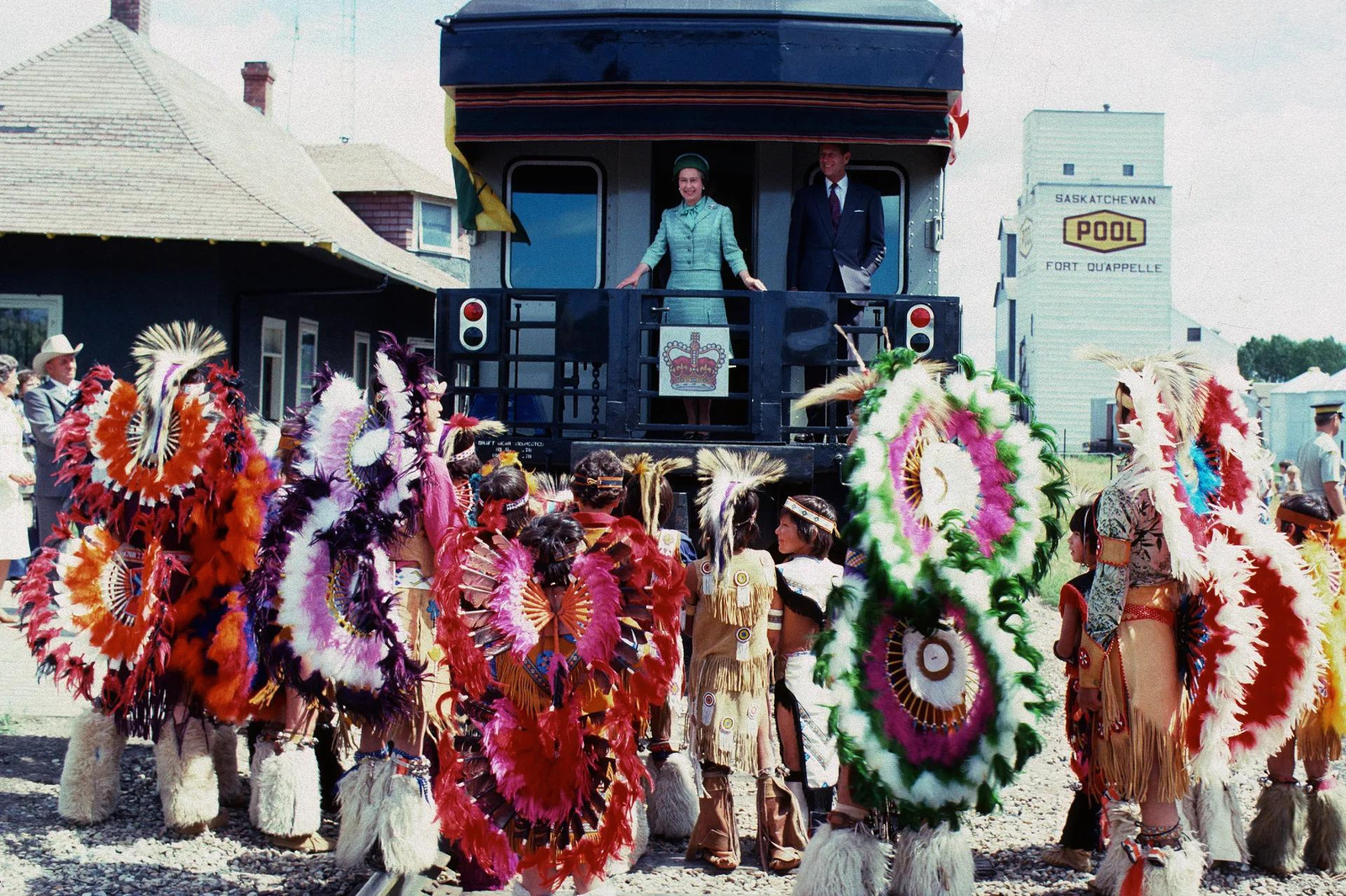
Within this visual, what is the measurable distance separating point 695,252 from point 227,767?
4.07 m

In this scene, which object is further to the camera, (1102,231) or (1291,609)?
(1102,231)

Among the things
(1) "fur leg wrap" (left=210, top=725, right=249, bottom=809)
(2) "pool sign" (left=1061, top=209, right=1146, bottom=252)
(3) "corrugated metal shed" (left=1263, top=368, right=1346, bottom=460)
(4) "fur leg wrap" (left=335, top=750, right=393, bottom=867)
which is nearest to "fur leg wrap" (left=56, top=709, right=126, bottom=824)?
(1) "fur leg wrap" (left=210, top=725, right=249, bottom=809)

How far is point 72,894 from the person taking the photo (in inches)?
182

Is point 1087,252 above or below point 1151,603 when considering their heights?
above

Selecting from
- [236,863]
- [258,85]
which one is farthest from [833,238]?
[258,85]

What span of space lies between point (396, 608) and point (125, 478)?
1.59 meters

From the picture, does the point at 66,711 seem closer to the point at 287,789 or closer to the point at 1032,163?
the point at 287,789

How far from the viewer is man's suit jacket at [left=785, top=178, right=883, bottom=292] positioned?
7957mm

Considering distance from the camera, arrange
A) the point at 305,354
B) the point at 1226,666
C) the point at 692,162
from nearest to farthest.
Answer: the point at 1226,666
the point at 692,162
the point at 305,354

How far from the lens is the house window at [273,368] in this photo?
1795cm

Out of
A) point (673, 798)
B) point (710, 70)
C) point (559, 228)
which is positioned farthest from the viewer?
point (559, 228)

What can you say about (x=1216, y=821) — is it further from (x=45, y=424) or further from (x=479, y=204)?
(x=45, y=424)

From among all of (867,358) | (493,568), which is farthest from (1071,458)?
(493,568)

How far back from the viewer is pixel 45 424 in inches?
372
